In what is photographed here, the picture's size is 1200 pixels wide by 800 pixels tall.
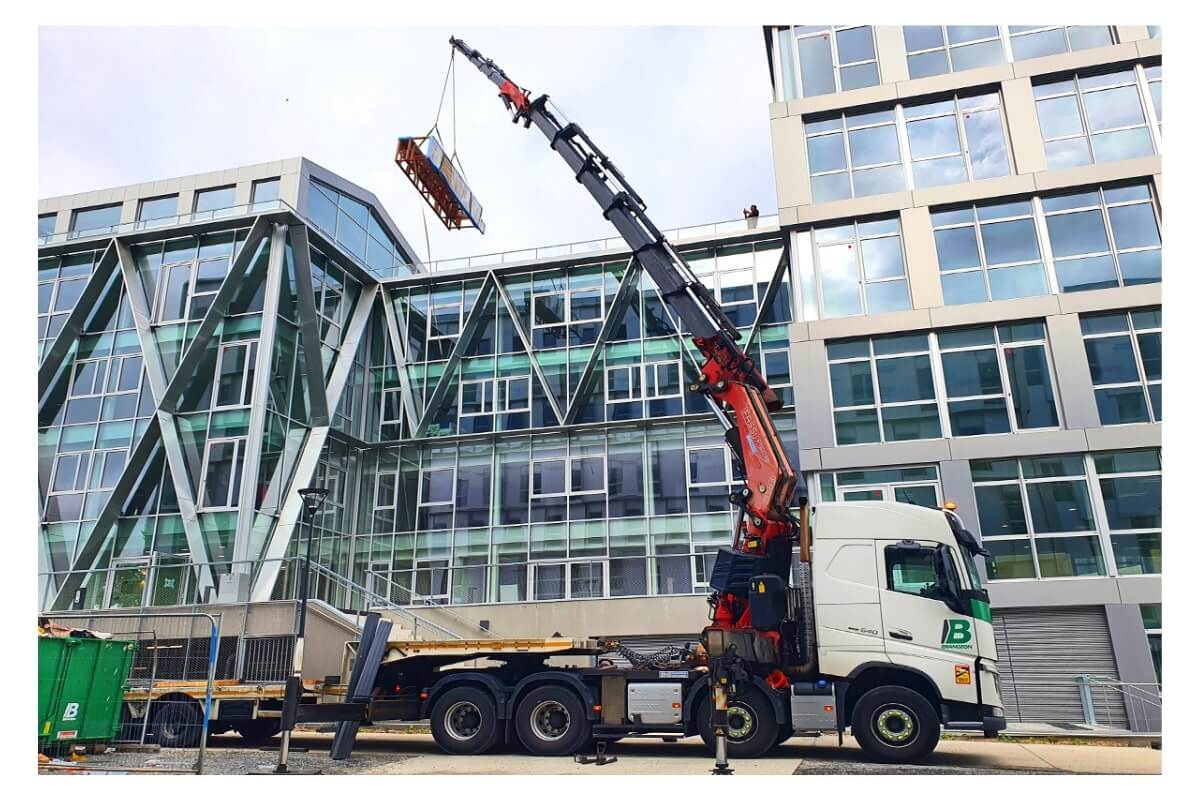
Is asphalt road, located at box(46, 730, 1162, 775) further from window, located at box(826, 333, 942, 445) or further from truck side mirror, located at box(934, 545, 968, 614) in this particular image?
window, located at box(826, 333, 942, 445)

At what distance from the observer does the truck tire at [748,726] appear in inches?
476

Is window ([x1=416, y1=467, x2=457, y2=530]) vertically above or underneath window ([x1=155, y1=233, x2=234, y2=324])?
underneath

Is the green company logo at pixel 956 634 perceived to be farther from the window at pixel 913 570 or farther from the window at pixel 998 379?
the window at pixel 998 379

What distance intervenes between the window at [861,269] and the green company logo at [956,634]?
1038 centimetres

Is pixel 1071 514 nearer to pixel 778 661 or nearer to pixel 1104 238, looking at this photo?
pixel 1104 238

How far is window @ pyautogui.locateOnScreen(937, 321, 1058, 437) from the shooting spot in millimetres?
19000

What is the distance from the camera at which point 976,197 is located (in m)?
20.6

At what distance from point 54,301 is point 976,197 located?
26.3m

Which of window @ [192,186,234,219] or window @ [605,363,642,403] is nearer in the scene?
window @ [605,363,642,403]

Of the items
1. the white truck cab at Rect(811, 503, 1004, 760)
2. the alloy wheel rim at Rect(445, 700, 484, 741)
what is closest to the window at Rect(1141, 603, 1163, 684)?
the white truck cab at Rect(811, 503, 1004, 760)

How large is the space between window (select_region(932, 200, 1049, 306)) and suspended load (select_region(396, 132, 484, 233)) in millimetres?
15666

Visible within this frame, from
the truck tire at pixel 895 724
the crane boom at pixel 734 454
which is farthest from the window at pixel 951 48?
the truck tire at pixel 895 724
